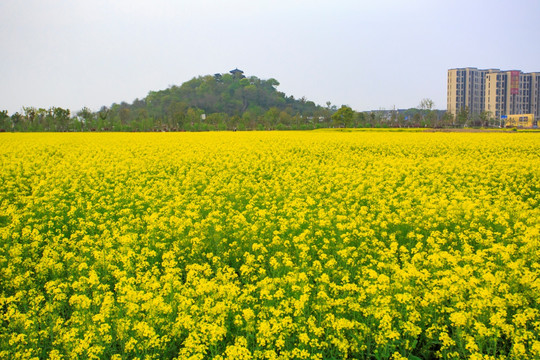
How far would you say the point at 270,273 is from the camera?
19.1 ft

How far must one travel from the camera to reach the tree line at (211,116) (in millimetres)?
64250

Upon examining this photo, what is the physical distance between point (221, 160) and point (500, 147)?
14043 mm

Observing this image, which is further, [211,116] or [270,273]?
[211,116]

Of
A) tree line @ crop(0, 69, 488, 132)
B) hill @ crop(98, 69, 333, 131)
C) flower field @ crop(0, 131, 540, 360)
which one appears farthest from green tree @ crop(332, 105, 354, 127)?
flower field @ crop(0, 131, 540, 360)

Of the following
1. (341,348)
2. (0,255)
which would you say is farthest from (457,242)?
(0,255)

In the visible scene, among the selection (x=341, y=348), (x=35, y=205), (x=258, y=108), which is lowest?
(x=341, y=348)

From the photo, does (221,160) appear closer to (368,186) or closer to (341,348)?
(368,186)

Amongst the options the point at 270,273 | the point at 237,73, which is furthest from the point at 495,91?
the point at 270,273

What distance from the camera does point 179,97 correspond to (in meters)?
104

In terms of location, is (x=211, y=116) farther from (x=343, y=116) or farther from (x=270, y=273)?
(x=270, y=273)

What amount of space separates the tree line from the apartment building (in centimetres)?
3616

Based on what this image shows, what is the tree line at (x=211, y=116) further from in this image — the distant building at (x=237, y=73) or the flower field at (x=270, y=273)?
the flower field at (x=270, y=273)

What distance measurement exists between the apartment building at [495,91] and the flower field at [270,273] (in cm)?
12330

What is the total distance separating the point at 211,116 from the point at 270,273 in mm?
71712
